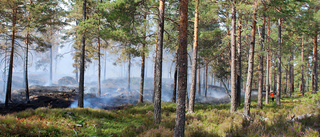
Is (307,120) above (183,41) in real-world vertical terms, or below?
below

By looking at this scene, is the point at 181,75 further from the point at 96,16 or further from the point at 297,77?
the point at 297,77

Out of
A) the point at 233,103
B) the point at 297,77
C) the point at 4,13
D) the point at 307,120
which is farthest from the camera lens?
the point at 297,77

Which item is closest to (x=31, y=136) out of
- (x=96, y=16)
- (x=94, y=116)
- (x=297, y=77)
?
(x=94, y=116)

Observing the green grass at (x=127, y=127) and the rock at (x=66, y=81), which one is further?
the rock at (x=66, y=81)

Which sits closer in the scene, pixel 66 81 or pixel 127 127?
pixel 127 127

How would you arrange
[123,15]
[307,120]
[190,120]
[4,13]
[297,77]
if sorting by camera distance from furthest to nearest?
[297,77]
[4,13]
[123,15]
[190,120]
[307,120]

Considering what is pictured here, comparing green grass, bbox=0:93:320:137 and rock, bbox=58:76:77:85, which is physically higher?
green grass, bbox=0:93:320:137

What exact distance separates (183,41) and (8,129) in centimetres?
693

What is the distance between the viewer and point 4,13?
14.4 meters

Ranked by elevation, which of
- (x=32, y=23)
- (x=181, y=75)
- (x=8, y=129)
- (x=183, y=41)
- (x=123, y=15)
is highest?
(x=32, y=23)

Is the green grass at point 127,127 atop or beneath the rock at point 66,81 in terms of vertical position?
atop

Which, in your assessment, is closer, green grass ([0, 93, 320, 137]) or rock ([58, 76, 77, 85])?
green grass ([0, 93, 320, 137])

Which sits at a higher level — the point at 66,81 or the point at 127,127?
the point at 127,127

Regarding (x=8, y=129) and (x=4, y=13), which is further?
(x=4, y=13)
